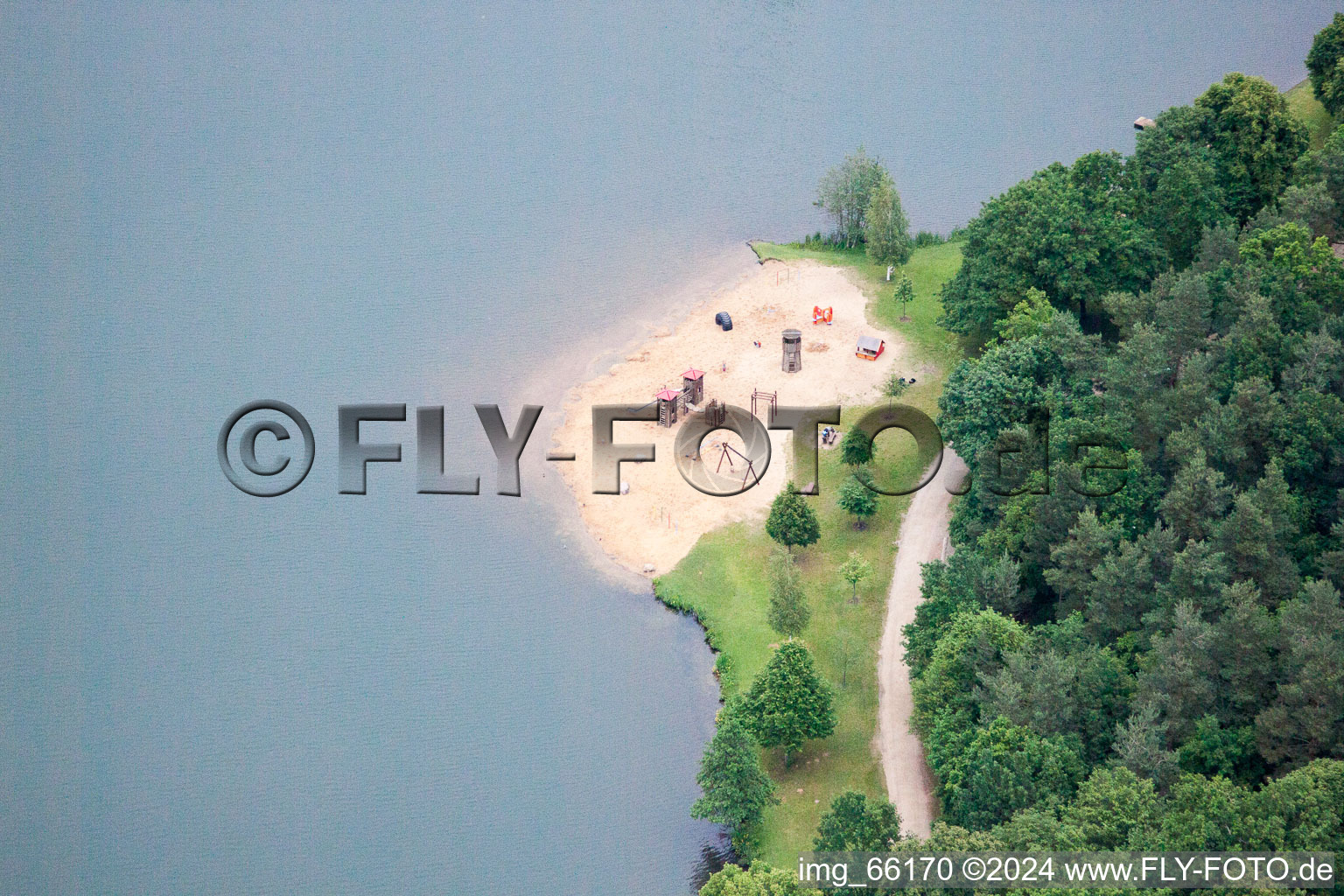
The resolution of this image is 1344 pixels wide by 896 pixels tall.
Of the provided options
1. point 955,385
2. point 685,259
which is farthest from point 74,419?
point 955,385

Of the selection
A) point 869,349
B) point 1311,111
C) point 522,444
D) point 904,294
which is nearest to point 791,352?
point 869,349

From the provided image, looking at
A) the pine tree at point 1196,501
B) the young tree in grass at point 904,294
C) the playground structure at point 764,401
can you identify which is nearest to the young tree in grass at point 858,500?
the playground structure at point 764,401

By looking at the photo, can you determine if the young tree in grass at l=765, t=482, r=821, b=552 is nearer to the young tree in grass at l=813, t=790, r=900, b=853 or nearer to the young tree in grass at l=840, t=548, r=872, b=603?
the young tree in grass at l=840, t=548, r=872, b=603

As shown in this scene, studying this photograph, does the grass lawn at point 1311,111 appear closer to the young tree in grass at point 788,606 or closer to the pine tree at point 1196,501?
the pine tree at point 1196,501

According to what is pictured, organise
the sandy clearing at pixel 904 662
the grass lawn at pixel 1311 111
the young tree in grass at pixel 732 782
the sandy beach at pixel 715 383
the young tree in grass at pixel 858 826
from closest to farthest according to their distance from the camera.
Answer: the young tree in grass at pixel 858 826 → the young tree in grass at pixel 732 782 → the sandy clearing at pixel 904 662 → the sandy beach at pixel 715 383 → the grass lawn at pixel 1311 111

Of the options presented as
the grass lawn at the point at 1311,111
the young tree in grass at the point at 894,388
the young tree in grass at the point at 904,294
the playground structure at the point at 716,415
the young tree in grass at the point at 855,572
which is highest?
the grass lawn at the point at 1311,111

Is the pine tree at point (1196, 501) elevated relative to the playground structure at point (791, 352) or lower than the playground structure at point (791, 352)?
lower

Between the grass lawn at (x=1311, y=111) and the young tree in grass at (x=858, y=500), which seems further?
the grass lawn at (x=1311, y=111)
